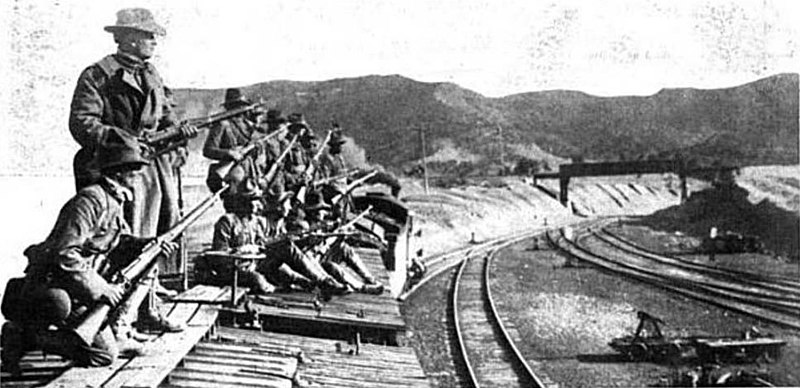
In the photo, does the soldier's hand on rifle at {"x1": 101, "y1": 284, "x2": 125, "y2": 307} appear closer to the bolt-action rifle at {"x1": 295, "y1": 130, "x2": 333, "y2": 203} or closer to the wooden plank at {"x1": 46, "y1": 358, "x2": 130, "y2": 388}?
the wooden plank at {"x1": 46, "y1": 358, "x2": 130, "y2": 388}

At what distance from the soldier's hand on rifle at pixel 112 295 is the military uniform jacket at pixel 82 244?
18mm

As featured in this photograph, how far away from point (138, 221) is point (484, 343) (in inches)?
225

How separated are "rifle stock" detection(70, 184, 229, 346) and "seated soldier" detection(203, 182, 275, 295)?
94 centimetres

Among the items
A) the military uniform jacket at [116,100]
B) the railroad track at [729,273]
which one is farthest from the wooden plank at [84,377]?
the railroad track at [729,273]

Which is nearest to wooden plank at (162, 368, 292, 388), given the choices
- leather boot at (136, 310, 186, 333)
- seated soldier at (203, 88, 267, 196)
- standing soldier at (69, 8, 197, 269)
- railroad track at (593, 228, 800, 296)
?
leather boot at (136, 310, 186, 333)

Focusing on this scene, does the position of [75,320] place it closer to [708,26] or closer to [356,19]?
[356,19]

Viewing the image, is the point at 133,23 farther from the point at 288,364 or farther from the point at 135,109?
the point at 288,364

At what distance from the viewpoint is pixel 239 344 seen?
429 centimetres

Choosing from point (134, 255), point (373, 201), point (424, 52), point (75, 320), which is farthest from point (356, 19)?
point (373, 201)

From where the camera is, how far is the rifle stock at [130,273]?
2.97m

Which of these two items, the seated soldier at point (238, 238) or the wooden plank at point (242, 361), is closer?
the wooden plank at point (242, 361)

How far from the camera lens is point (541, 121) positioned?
2285 inches

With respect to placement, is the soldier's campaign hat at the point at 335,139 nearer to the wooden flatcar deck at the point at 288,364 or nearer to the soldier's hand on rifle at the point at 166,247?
the wooden flatcar deck at the point at 288,364

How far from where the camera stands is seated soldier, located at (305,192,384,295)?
6363 mm
